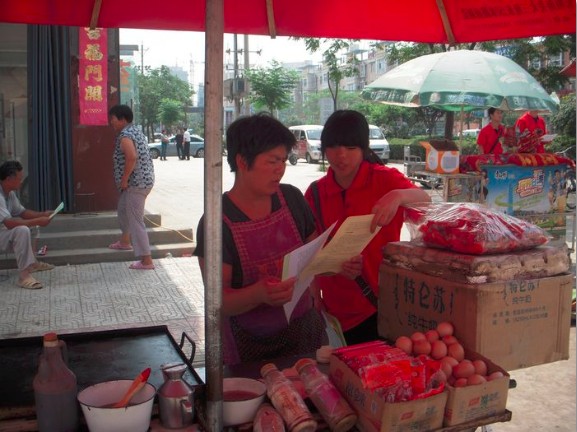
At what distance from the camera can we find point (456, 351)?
1764mm

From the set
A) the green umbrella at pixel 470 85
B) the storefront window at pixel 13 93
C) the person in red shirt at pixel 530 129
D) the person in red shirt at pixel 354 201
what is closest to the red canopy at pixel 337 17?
the person in red shirt at pixel 354 201

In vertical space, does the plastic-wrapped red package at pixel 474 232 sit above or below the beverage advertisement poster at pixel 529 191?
above

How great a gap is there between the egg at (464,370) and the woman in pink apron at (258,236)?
73 cm

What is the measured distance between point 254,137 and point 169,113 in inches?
1766

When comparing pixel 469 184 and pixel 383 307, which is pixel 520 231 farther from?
pixel 469 184

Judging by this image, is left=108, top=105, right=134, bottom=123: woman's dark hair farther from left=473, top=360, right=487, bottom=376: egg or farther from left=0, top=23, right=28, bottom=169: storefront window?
Result: left=473, top=360, right=487, bottom=376: egg

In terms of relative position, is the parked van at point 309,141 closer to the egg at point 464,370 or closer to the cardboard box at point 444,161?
the cardboard box at point 444,161

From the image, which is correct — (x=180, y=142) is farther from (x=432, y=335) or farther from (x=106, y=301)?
(x=432, y=335)

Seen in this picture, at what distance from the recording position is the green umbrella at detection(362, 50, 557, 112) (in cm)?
743

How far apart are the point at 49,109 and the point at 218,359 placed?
24.4 ft

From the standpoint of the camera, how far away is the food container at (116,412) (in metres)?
1.45

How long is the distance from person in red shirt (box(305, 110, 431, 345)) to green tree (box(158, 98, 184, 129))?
44.3 metres

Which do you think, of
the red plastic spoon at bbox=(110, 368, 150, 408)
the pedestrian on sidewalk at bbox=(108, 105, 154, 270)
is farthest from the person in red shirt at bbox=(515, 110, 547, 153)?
the red plastic spoon at bbox=(110, 368, 150, 408)

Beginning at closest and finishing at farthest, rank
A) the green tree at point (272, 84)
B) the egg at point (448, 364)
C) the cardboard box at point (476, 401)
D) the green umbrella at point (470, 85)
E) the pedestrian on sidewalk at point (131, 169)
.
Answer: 1. the cardboard box at point (476, 401)
2. the egg at point (448, 364)
3. the pedestrian on sidewalk at point (131, 169)
4. the green umbrella at point (470, 85)
5. the green tree at point (272, 84)
